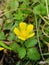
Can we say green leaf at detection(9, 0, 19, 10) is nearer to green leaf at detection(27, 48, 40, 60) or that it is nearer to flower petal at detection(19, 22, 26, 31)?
flower petal at detection(19, 22, 26, 31)

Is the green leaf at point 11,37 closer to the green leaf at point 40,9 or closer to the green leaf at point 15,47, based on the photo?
the green leaf at point 15,47

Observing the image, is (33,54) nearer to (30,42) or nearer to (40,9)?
(30,42)

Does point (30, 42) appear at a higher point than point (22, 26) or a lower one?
lower

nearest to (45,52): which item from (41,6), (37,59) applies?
(37,59)

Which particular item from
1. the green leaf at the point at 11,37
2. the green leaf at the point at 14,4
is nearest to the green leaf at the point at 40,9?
the green leaf at the point at 14,4

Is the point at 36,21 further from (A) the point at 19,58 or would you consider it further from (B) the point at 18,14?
(A) the point at 19,58

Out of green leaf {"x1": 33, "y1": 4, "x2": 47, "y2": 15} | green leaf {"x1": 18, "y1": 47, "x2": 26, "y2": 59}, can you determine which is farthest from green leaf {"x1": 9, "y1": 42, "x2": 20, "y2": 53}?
green leaf {"x1": 33, "y1": 4, "x2": 47, "y2": 15}

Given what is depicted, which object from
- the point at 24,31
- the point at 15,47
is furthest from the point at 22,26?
the point at 15,47
